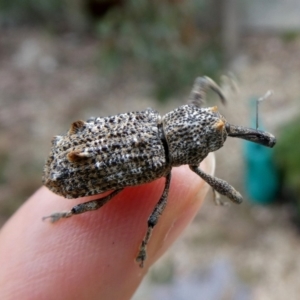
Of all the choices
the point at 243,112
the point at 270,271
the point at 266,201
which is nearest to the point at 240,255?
the point at 270,271

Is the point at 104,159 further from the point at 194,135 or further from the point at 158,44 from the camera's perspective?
the point at 158,44

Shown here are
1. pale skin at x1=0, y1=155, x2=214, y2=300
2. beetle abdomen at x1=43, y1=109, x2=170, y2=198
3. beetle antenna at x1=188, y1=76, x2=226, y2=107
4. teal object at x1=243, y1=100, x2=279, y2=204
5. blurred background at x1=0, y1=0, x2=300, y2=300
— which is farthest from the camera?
teal object at x1=243, y1=100, x2=279, y2=204

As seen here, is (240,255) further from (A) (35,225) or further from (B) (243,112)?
(A) (35,225)

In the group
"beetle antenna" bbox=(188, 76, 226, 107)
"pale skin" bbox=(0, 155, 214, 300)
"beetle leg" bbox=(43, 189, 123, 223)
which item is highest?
"beetle antenna" bbox=(188, 76, 226, 107)

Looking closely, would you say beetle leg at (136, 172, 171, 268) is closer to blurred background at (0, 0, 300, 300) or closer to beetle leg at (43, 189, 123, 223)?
beetle leg at (43, 189, 123, 223)

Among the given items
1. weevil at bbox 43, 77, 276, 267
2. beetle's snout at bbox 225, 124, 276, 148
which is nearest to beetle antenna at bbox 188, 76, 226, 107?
weevil at bbox 43, 77, 276, 267

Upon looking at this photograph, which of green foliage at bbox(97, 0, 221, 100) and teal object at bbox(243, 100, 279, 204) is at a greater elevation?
green foliage at bbox(97, 0, 221, 100)

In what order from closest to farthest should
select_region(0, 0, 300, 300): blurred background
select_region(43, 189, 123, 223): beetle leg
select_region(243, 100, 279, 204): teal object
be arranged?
select_region(43, 189, 123, 223): beetle leg, select_region(0, 0, 300, 300): blurred background, select_region(243, 100, 279, 204): teal object
